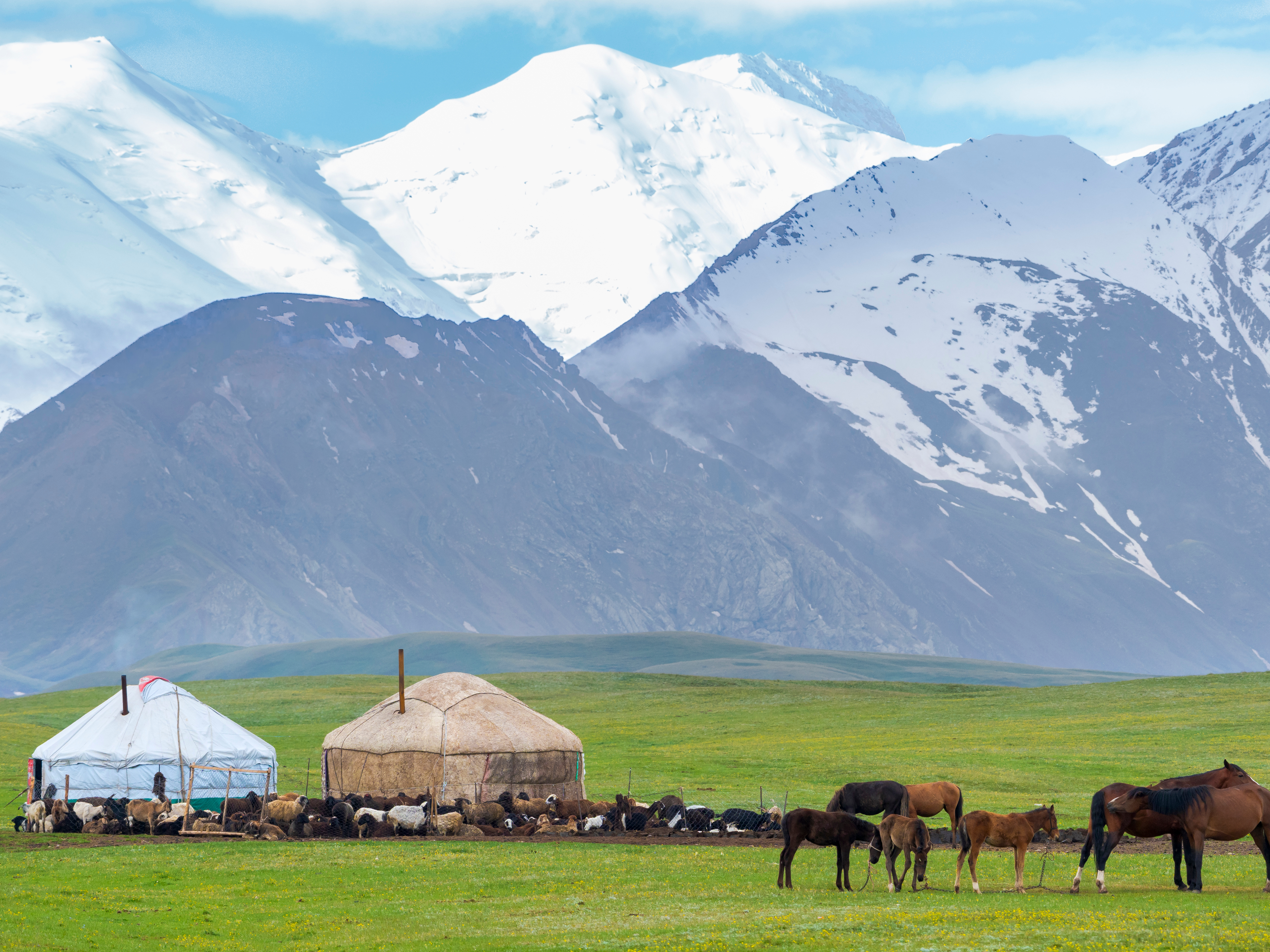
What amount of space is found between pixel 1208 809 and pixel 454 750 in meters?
27.8

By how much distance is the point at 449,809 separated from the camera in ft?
149

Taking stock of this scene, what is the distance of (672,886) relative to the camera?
30.0m

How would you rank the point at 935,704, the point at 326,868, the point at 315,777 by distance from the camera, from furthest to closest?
the point at 935,704, the point at 315,777, the point at 326,868

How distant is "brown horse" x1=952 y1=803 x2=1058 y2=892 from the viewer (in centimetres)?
2777

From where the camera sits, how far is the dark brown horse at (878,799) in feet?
108

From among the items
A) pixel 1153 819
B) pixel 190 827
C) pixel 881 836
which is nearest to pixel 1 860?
pixel 190 827

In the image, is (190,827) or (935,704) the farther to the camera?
(935,704)

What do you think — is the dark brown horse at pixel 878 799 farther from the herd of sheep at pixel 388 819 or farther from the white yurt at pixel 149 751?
the white yurt at pixel 149 751

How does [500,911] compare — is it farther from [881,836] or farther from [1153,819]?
[1153,819]

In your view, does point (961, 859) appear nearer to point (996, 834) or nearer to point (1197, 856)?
point (996, 834)

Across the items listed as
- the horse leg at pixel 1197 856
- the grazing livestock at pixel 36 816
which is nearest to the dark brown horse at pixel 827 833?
the horse leg at pixel 1197 856

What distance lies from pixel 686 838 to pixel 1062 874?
12498mm

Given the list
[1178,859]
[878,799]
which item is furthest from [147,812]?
[1178,859]

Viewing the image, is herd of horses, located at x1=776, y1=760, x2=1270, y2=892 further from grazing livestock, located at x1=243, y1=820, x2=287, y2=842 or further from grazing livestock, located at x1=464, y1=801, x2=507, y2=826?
grazing livestock, located at x1=243, y1=820, x2=287, y2=842
